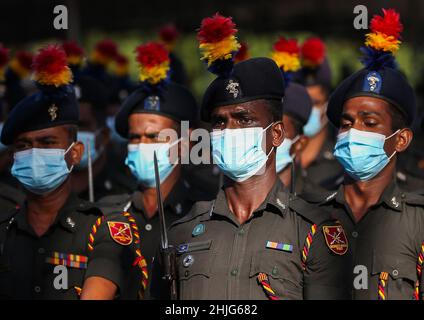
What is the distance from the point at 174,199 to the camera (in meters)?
7.05

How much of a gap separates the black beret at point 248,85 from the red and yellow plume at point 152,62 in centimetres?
144

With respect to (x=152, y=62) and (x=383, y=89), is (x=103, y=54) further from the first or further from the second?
(x=383, y=89)

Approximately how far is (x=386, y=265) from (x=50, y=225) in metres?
2.14

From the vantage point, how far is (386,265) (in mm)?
5672

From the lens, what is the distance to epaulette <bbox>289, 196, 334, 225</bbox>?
527 cm

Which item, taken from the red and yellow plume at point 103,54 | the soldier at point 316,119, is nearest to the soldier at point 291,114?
the soldier at point 316,119

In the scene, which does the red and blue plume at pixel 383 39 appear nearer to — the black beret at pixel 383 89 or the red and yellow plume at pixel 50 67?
the black beret at pixel 383 89

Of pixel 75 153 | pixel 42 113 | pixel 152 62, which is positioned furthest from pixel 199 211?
pixel 152 62

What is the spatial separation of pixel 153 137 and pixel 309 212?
2077mm

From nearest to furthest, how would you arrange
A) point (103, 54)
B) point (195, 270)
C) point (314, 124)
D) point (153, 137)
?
point (195, 270) < point (153, 137) < point (314, 124) < point (103, 54)

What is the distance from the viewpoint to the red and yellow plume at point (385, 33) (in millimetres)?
6180

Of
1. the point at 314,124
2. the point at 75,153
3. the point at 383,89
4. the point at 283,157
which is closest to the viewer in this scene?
the point at 383,89

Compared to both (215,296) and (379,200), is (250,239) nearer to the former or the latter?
(215,296)

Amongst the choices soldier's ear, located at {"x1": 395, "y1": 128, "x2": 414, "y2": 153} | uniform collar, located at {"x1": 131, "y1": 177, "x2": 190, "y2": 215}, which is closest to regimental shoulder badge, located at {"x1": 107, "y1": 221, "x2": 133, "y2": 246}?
uniform collar, located at {"x1": 131, "y1": 177, "x2": 190, "y2": 215}
